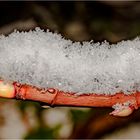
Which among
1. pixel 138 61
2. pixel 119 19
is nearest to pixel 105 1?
pixel 119 19

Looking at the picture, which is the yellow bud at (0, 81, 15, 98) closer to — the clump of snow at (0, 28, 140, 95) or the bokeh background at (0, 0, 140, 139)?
the clump of snow at (0, 28, 140, 95)

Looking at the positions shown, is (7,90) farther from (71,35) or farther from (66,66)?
(71,35)

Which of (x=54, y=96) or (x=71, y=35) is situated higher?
(x=71, y=35)

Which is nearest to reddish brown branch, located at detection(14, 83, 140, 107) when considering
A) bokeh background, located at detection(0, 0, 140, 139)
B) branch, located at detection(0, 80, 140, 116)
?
branch, located at detection(0, 80, 140, 116)

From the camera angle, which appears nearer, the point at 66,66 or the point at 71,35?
the point at 66,66

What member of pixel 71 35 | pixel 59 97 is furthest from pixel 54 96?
pixel 71 35

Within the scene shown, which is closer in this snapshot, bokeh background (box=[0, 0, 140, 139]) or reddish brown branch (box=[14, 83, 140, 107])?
reddish brown branch (box=[14, 83, 140, 107])
